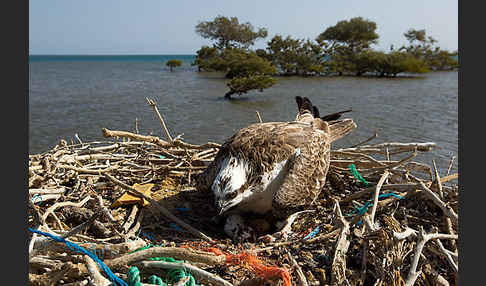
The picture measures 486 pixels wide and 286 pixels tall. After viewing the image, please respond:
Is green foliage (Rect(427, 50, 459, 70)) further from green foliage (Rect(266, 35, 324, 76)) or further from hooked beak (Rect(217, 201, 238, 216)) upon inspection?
hooked beak (Rect(217, 201, 238, 216))

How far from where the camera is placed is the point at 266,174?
3.30m

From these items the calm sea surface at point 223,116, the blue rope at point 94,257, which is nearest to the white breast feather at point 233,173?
the blue rope at point 94,257

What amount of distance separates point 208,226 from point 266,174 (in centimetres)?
94

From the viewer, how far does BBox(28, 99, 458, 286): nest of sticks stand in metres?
2.32

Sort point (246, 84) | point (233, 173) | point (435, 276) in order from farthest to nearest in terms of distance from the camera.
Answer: point (246, 84) → point (233, 173) → point (435, 276)

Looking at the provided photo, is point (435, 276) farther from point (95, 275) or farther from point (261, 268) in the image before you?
point (95, 275)

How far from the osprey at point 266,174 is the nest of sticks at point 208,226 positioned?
0.31m

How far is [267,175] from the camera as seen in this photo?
3301 millimetres

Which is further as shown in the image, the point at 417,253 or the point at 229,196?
the point at 229,196

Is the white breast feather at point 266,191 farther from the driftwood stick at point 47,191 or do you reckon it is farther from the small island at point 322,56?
the small island at point 322,56

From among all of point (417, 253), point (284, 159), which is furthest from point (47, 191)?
point (417, 253)

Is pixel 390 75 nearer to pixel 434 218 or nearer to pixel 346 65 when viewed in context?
pixel 346 65

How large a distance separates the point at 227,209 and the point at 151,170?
6.08 ft

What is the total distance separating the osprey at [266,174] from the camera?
3.15 m
